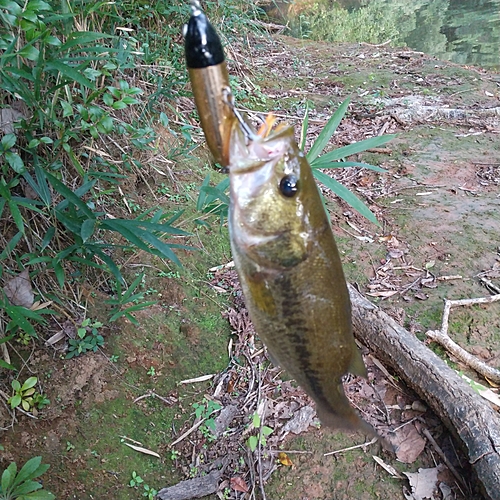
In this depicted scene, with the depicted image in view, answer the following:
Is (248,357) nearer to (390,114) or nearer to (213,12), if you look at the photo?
(213,12)

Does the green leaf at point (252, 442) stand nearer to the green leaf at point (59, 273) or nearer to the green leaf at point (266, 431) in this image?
the green leaf at point (266, 431)

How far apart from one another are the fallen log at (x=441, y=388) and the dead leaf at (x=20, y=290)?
205 centimetres

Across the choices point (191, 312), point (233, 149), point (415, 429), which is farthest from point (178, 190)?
point (233, 149)

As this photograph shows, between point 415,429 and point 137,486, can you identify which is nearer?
point 137,486

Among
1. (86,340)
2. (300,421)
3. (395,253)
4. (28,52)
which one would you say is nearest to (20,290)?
(86,340)

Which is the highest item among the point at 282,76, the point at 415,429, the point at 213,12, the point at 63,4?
the point at 63,4

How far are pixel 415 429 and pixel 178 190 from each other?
2496mm

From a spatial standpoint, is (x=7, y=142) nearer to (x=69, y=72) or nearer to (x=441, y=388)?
(x=69, y=72)

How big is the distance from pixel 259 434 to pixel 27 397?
4.37 feet

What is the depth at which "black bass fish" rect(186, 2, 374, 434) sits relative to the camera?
1.19 metres

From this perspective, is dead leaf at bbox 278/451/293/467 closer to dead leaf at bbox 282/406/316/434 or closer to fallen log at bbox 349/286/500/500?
dead leaf at bbox 282/406/316/434

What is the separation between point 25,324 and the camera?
86.6 inches

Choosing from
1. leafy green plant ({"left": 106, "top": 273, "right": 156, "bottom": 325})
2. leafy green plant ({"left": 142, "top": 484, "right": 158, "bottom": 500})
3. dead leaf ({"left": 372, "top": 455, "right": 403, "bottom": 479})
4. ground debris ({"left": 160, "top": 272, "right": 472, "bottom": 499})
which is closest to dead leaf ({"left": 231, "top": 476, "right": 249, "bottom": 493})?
ground debris ({"left": 160, "top": 272, "right": 472, "bottom": 499})

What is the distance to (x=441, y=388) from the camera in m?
2.79
